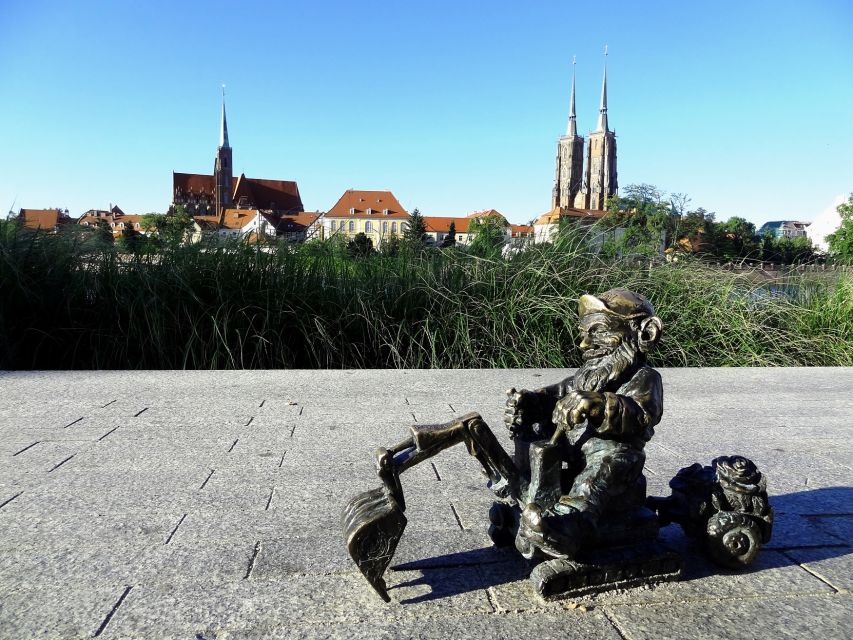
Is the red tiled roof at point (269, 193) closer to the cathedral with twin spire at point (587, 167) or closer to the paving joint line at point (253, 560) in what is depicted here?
the cathedral with twin spire at point (587, 167)

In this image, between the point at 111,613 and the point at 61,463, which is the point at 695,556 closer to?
the point at 111,613

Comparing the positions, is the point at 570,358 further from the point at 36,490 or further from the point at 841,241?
the point at 841,241

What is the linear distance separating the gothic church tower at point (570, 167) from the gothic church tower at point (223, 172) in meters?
49.9

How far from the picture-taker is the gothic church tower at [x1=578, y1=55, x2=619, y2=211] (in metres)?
93.8

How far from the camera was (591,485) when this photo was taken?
1870 mm

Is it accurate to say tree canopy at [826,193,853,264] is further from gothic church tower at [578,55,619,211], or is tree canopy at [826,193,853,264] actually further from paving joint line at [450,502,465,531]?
gothic church tower at [578,55,619,211]

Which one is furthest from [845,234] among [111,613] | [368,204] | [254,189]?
[254,189]

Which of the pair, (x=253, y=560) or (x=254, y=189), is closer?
(x=253, y=560)

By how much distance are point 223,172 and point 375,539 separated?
98469 mm

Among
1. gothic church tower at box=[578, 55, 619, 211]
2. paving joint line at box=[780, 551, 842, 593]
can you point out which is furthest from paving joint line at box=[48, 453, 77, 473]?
gothic church tower at box=[578, 55, 619, 211]

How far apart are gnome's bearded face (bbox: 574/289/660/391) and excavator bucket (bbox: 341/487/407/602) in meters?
0.74

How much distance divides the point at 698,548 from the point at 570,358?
389 centimetres

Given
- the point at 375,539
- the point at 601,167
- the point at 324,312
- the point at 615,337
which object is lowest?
the point at 375,539

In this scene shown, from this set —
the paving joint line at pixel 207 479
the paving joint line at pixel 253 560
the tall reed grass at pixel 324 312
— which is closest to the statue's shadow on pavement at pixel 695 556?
the paving joint line at pixel 253 560
